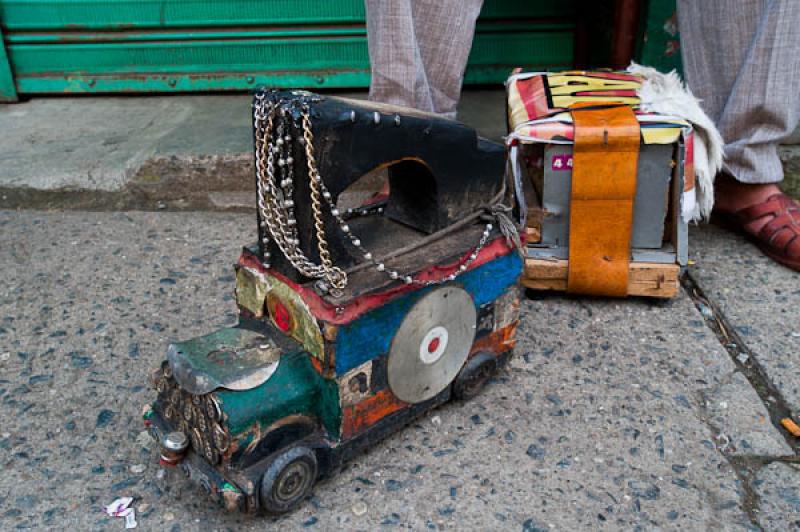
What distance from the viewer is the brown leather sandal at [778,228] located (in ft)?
6.30

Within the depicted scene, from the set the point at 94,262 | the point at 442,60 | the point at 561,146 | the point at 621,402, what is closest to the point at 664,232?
the point at 561,146

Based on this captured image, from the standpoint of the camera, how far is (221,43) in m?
2.86

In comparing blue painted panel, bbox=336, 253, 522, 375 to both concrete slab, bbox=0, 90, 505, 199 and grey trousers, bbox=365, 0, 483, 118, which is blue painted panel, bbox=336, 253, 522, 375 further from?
concrete slab, bbox=0, 90, 505, 199

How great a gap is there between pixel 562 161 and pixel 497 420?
0.65 meters

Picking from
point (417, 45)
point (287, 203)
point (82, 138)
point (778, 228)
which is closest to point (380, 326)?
point (287, 203)

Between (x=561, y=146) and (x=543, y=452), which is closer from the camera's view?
(x=543, y=452)

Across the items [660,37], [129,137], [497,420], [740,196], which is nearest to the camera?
[497,420]

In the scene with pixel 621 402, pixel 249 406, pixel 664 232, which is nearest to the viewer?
pixel 249 406

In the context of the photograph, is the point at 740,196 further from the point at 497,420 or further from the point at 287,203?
the point at 287,203

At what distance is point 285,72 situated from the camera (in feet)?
9.46

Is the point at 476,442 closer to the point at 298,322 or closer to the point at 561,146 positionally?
the point at 298,322

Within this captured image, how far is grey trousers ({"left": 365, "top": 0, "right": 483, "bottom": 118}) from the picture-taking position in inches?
72.6

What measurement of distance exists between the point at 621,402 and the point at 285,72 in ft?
6.53

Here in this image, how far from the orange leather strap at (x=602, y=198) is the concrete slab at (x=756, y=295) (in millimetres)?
295
